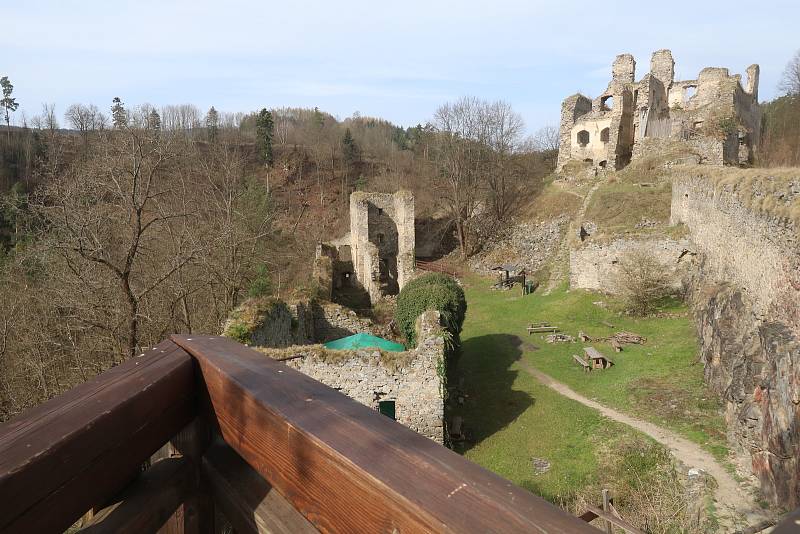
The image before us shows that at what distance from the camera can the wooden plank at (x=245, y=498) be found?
105cm

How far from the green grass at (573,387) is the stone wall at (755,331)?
0.71 m

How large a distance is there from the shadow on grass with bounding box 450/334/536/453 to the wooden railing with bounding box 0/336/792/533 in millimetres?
10293

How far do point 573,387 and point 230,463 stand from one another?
1360 cm

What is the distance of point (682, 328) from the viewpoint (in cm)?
1590

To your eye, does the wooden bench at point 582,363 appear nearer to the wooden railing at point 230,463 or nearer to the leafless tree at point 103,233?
the leafless tree at point 103,233

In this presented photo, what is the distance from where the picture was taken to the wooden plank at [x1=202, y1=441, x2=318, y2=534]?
105 cm

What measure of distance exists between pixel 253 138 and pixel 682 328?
192ft

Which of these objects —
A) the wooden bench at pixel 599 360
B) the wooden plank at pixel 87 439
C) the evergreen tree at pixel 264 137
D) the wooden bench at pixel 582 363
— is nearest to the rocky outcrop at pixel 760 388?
the wooden bench at pixel 599 360

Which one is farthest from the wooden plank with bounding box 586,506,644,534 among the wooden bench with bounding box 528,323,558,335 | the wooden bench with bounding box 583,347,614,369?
the wooden bench with bounding box 528,323,558,335

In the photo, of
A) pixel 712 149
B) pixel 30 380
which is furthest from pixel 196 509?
pixel 712 149

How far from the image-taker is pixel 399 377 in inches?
394

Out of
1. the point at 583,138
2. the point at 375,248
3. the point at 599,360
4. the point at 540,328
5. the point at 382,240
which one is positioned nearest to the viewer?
the point at 599,360

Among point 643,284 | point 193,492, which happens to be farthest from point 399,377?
point 643,284

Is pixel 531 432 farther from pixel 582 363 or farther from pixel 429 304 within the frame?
pixel 429 304
